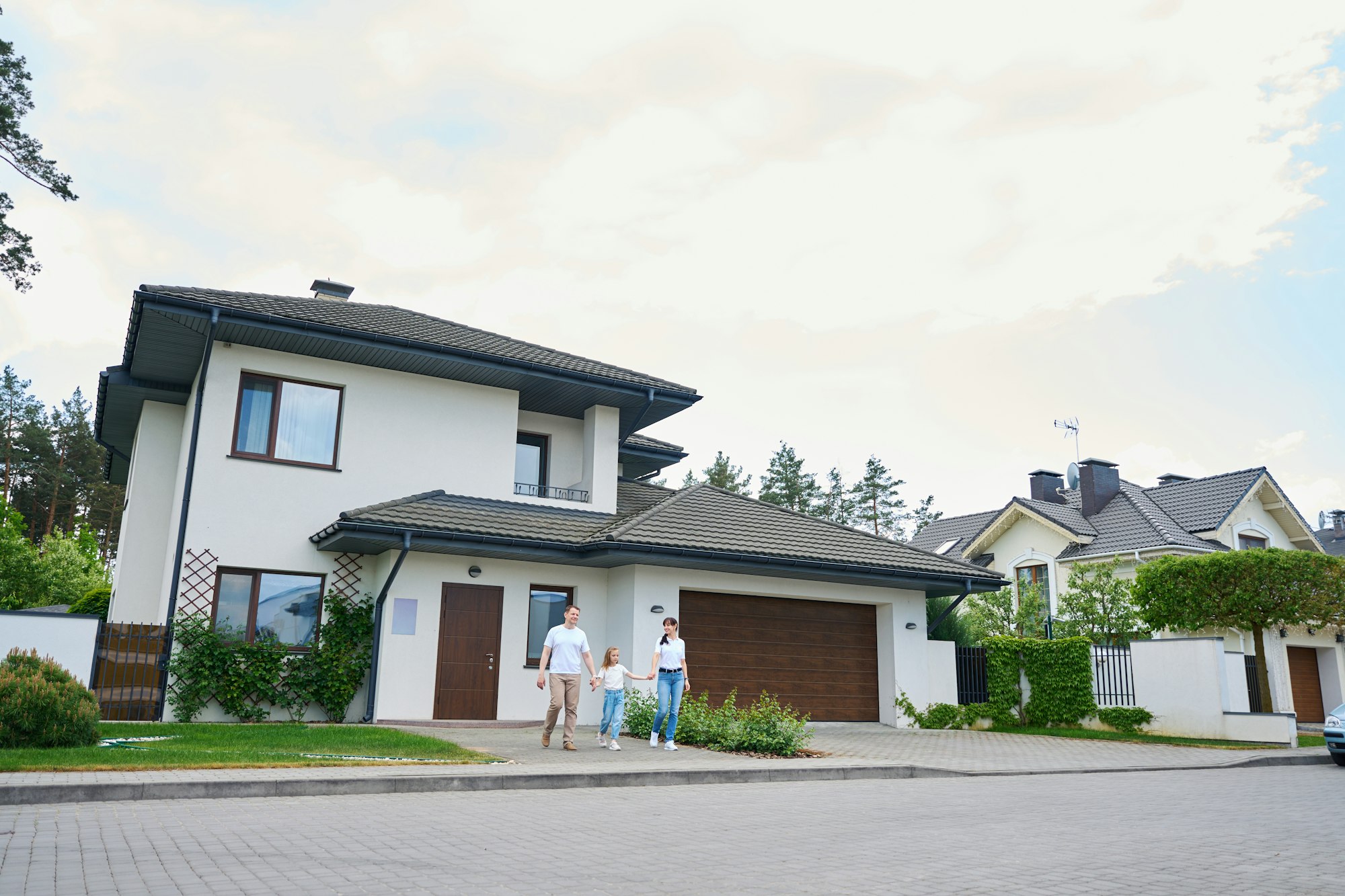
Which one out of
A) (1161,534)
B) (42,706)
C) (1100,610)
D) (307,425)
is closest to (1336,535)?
(1161,534)

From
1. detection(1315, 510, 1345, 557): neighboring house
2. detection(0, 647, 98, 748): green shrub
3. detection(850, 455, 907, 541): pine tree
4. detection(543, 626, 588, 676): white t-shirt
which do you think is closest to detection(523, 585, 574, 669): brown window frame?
detection(543, 626, 588, 676): white t-shirt

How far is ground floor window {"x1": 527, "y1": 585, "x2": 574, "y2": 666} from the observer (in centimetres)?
1689

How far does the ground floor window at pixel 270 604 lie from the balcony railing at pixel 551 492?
4375 millimetres

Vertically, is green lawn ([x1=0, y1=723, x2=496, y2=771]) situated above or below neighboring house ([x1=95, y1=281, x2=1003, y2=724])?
below

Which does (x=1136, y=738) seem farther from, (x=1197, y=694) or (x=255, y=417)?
(x=255, y=417)

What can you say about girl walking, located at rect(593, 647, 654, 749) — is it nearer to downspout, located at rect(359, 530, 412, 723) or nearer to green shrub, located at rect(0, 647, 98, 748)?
downspout, located at rect(359, 530, 412, 723)

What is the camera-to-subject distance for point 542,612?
17.2 meters

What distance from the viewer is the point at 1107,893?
5.04m

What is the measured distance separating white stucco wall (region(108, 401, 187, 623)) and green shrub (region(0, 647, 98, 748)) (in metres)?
7.15

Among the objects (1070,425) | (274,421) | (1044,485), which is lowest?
(274,421)

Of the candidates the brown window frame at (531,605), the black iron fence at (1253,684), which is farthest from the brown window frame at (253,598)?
the black iron fence at (1253,684)

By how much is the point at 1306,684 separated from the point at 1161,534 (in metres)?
5.96

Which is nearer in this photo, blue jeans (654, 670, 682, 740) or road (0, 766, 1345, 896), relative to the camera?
road (0, 766, 1345, 896)

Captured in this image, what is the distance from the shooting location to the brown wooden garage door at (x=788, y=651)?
17.4m
